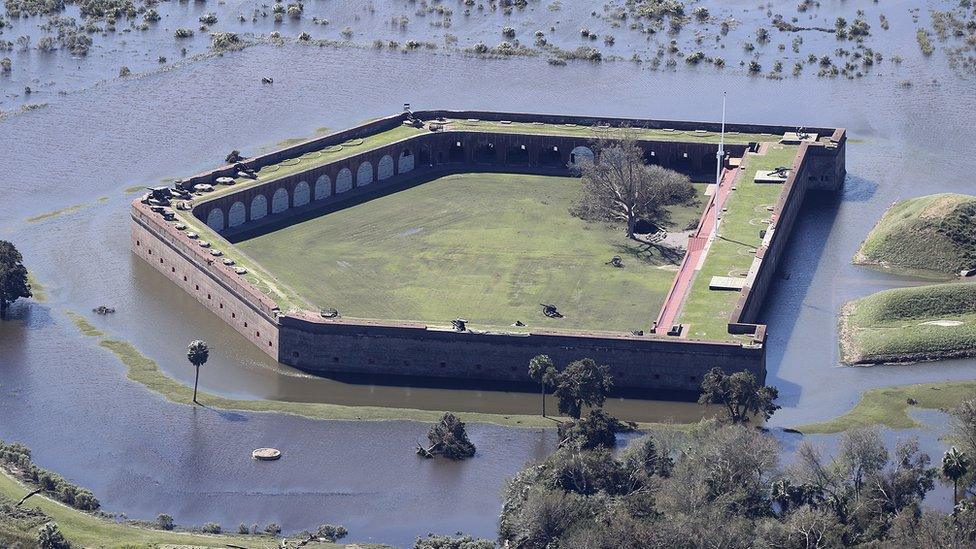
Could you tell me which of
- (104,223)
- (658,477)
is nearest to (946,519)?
(658,477)

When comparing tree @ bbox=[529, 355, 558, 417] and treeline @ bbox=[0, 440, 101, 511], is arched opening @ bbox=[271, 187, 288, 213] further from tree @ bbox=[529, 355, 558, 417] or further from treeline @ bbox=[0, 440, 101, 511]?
treeline @ bbox=[0, 440, 101, 511]

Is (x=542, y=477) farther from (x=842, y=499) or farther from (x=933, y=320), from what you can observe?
(x=933, y=320)

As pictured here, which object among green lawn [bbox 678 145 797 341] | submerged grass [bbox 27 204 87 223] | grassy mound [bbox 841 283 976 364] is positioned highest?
green lawn [bbox 678 145 797 341]

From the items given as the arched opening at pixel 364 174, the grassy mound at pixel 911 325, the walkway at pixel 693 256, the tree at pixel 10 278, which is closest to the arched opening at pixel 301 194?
the arched opening at pixel 364 174

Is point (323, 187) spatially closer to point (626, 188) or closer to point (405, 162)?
point (405, 162)

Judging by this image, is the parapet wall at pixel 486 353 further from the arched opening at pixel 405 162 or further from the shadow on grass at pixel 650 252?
the arched opening at pixel 405 162

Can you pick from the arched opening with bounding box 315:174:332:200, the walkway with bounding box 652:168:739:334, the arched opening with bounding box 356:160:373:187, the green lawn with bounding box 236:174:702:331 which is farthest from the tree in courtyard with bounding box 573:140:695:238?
the arched opening with bounding box 315:174:332:200
